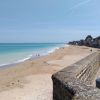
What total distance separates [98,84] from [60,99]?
2.34 metres

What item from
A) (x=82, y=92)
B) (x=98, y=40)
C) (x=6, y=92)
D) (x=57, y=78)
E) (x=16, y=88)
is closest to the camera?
(x=82, y=92)

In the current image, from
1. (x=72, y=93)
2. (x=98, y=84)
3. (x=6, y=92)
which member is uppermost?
(x=72, y=93)

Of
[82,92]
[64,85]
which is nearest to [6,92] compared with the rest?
[64,85]

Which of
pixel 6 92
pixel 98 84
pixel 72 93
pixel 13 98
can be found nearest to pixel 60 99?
pixel 72 93

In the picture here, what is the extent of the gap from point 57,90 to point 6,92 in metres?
6.54

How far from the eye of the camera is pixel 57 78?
17.0 feet

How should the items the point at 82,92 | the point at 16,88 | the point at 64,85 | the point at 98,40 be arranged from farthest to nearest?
1. the point at 98,40
2. the point at 16,88
3. the point at 64,85
4. the point at 82,92

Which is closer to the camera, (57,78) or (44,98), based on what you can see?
(57,78)

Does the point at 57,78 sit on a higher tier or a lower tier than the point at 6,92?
higher

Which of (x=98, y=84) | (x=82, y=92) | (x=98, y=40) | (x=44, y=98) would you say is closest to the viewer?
(x=82, y=92)

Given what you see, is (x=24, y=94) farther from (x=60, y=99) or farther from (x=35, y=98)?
(x=60, y=99)

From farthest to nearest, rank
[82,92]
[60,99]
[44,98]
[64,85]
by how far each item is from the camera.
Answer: [44,98] → [60,99] → [64,85] → [82,92]

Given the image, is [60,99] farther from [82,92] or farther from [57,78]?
[82,92]

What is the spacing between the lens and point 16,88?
11.8 metres
